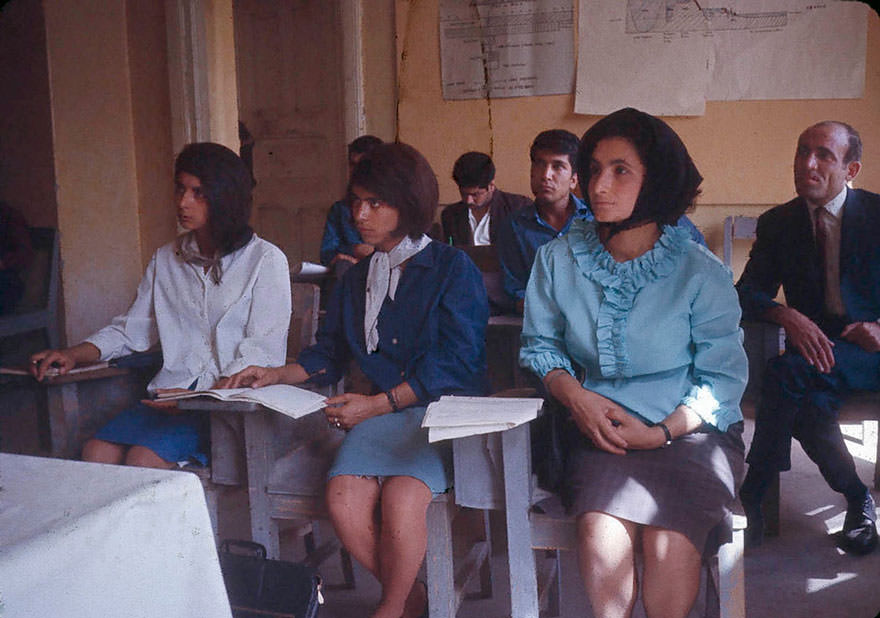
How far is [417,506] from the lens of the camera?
1.86m

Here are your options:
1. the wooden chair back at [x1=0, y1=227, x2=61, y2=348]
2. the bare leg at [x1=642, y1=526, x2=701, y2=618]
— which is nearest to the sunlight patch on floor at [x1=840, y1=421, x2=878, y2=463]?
the bare leg at [x1=642, y1=526, x2=701, y2=618]

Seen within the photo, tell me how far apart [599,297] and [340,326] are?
75 cm

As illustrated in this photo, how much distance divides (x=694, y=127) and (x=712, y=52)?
1.40 ft

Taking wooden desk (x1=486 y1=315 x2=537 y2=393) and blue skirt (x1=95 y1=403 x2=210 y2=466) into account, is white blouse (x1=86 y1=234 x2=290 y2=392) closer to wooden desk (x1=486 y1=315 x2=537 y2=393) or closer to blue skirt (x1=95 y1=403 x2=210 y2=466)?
blue skirt (x1=95 y1=403 x2=210 y2=466)

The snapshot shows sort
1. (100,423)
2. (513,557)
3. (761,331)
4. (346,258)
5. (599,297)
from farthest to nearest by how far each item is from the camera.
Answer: (346,258), (761,331), (100,423), (599,297), (513,557)

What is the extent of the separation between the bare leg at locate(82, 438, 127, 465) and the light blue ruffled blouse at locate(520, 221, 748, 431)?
44.1 inches

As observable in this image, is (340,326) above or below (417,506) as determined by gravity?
above

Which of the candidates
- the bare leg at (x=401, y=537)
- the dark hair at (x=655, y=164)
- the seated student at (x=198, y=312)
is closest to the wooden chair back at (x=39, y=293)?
the seated student at (x=198, y=312)

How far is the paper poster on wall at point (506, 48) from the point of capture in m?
4.96


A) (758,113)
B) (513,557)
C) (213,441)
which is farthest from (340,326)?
(758,113)

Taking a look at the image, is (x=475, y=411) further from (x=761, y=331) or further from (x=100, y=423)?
(x=761, y=331)

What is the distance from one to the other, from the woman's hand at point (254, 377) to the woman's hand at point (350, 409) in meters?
0.19

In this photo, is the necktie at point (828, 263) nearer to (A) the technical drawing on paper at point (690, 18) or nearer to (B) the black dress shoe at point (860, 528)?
(B) the black dress shoe at point (860, 528)

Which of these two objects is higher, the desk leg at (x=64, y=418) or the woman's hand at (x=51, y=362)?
the woman's hand at (x=51, y=362)
